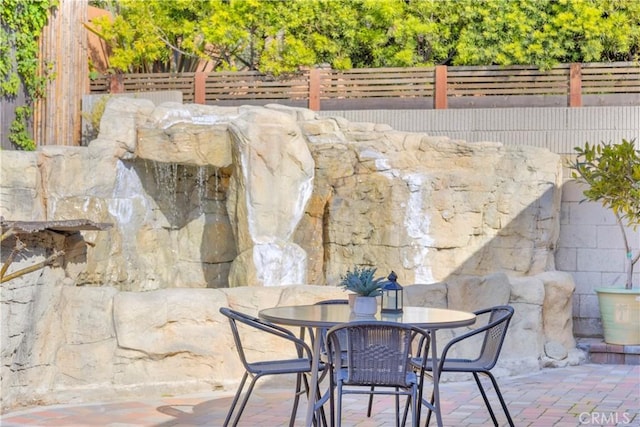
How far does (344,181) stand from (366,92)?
2.27 m

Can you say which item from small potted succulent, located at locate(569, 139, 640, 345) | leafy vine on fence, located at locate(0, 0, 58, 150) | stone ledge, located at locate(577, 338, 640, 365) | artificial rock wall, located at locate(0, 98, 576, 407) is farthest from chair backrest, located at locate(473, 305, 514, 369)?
leafy vine on fence, located at locate(0, 0, 58, 150)

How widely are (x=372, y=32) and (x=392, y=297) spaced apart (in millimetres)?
9374

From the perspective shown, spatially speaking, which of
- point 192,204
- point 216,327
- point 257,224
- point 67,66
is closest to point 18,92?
point 67,66

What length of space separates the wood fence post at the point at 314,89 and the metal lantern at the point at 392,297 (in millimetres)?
7457

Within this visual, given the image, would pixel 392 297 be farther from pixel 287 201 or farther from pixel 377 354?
pixel 287 201

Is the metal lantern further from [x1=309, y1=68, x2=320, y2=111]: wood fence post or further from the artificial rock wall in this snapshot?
[x1=309, y1=68, x2=320, y2=111]: wood fence post

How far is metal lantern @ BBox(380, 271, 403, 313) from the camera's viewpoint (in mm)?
5500

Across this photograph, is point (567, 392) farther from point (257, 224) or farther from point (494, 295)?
point (257, 224)

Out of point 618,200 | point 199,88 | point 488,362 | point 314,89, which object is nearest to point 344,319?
point 488,362

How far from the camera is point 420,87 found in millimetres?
12633

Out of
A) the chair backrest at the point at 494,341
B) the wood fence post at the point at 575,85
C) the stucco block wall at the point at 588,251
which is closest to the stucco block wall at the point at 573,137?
the stucco block wall at the point at 588,251

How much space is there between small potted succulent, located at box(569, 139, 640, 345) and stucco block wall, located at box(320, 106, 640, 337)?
2.33 feet

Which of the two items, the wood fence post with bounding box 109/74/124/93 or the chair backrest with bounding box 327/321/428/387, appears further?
the wood fence post with bounding box 109/74/124/93

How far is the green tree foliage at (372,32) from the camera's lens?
13.3 meters
